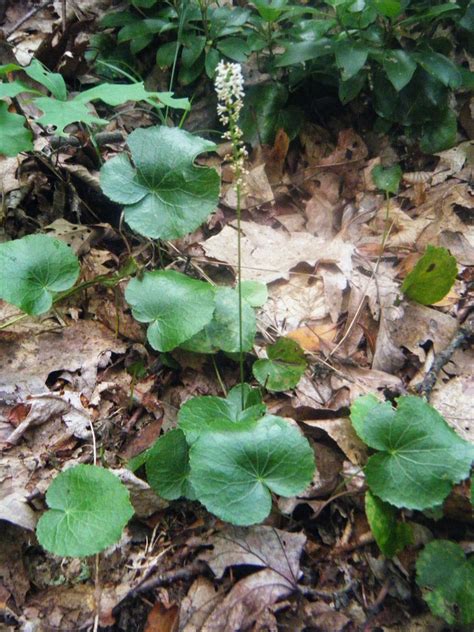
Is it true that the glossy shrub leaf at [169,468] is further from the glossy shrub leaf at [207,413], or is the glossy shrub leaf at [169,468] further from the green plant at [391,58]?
the green plant at [391,58]

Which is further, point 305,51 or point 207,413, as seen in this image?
point 305,51

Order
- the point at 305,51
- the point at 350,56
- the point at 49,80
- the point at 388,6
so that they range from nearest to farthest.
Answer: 1. the point at 49,80
2. the point at 388,6
3. the point at 350,56
4. the point at 305,51

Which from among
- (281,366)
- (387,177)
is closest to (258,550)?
(281,366)

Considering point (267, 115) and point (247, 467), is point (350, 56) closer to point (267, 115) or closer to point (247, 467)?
point (267, 115)

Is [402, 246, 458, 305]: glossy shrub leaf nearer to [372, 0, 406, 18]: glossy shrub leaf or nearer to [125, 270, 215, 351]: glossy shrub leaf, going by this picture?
[125, 270, 215, 351]: glossy shrub leaf

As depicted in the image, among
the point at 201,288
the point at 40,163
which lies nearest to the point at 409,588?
the point at 201,288

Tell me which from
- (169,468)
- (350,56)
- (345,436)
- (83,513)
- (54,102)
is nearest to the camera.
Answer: (83,513)
